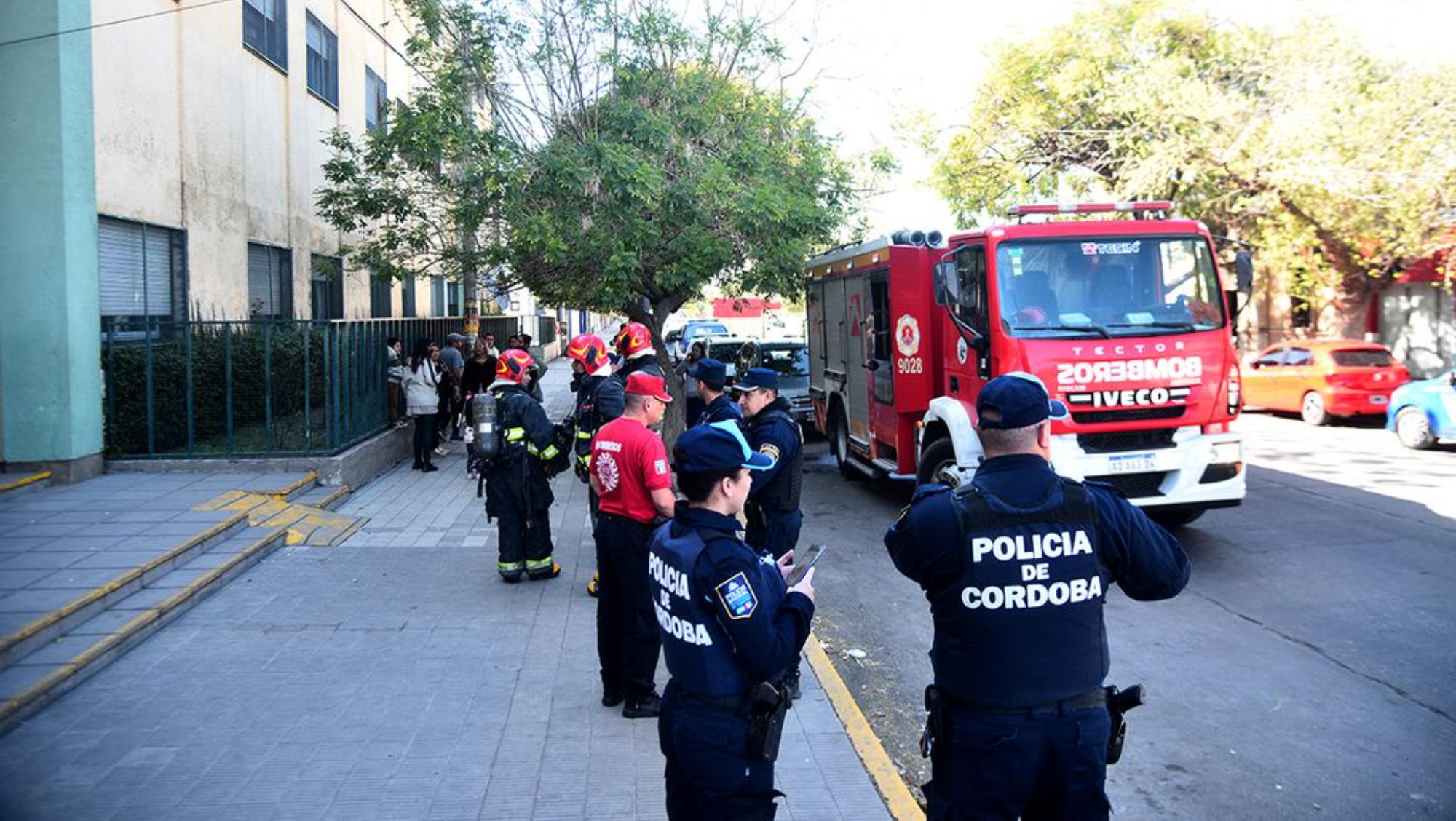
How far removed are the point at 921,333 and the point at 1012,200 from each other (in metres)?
16.7

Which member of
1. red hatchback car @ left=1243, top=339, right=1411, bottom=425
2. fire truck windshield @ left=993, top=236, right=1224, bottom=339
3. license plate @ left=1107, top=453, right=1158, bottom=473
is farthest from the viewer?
red hatchback car @ left=1243, top=339, right=1411, bottom=425

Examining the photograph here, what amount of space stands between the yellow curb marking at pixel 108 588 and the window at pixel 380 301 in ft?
43.2

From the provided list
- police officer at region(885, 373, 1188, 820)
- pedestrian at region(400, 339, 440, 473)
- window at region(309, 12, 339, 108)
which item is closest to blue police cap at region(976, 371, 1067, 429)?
police officer at region(885, 373, 1188, 820)

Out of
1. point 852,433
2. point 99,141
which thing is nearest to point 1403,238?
point 852,433

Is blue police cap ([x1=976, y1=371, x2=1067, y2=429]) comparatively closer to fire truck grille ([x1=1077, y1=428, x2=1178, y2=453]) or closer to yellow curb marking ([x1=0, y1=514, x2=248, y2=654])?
yellow curb marking ([x1=0, y1=514, x2=248, y2=654])

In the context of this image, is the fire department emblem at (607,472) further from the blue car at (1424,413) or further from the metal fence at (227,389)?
the blue car at (1424,413)

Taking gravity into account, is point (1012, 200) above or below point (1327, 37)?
below

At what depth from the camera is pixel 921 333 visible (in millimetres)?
11125

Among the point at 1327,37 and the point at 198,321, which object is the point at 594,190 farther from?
the point at 1327,37

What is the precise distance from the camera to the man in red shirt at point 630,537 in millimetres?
5852

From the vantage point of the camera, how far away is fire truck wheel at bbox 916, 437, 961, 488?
32.6ft

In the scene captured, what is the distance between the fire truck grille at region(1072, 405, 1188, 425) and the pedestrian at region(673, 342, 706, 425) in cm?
456

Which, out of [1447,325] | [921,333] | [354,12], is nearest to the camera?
[921,333]

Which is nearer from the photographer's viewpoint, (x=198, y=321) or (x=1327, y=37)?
(x=198, y=321)
